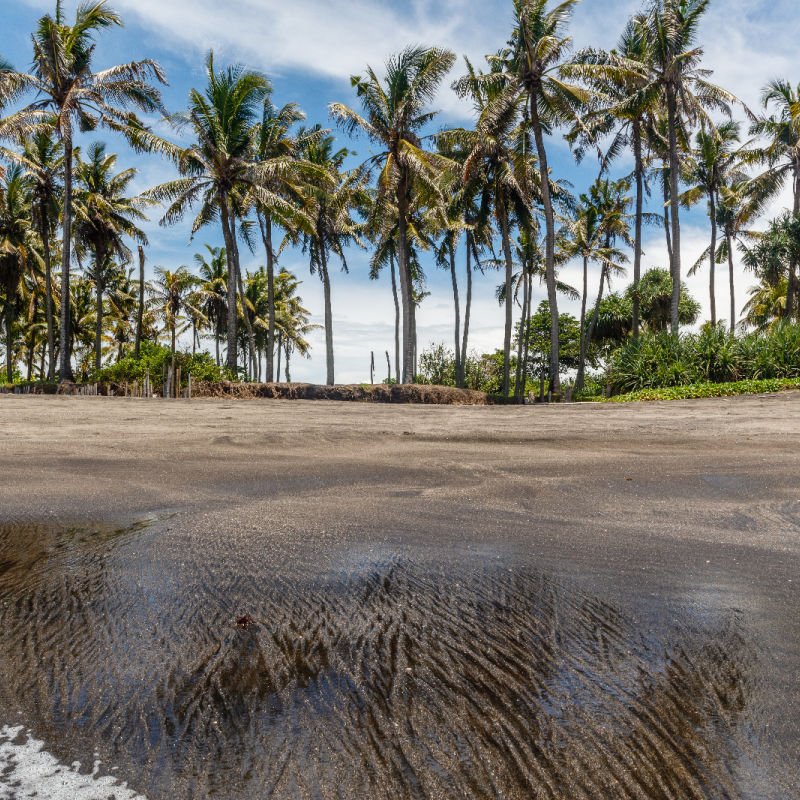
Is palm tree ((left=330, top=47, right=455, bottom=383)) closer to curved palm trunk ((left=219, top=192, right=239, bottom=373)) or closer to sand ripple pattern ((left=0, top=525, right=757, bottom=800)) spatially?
curved palm trunk ((left=219, top=192, right=239, bottom=373))

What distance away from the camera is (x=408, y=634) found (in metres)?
1.72

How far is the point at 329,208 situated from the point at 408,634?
27.8m

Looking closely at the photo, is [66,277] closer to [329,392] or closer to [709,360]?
[329,392]

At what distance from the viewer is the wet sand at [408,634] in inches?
46.1

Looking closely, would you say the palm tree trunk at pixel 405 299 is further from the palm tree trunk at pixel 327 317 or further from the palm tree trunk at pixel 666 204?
the palm tree trunk at pixel 666 204

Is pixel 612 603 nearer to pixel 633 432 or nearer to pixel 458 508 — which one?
pixel 458 508

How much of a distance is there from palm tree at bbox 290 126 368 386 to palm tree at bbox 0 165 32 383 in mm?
13172

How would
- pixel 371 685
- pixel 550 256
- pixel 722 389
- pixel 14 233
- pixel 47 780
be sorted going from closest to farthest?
pixel 47 780
pixel 371 685
pixel 722 389
pixel 550 256
pixel 14 233

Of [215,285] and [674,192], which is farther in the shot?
[215,285]

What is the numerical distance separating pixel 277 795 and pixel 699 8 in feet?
84.7

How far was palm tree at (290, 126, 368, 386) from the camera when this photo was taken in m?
23.6

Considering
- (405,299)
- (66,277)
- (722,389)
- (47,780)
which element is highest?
(66,277)

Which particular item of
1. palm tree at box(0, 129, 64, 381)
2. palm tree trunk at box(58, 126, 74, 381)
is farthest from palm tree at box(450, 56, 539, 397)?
palm tree at box(0, 129, 64, 381)

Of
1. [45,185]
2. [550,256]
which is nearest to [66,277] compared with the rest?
[45,185]
